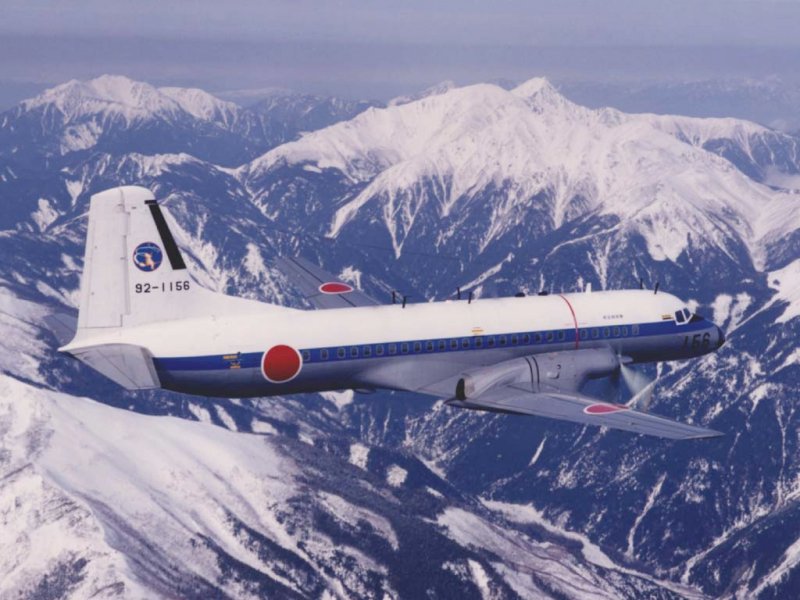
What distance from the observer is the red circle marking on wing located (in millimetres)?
54250

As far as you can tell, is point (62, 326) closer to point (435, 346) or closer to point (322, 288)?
point (322, 288)

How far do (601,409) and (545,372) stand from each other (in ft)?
22.1

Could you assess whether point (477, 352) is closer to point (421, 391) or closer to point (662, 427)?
point (421, 391)

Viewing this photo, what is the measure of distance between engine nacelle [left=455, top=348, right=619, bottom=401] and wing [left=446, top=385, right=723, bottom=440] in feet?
2.34

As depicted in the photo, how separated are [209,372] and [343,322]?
8630 mm

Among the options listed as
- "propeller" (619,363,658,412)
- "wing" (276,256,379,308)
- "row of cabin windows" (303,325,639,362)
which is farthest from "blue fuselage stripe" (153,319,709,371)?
"wing" (276,256,379,308)

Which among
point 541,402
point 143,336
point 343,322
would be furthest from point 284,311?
point 541,402

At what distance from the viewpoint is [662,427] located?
5041 cm

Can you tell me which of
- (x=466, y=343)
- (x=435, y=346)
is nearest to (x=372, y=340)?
(x=435, y=346)

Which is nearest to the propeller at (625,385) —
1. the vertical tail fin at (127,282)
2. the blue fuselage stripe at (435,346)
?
the blue fuselage stripe at (435,346)

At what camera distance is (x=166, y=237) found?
2202 inches

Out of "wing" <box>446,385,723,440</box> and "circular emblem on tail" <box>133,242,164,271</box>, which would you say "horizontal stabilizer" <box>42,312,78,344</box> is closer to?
"circular emblem on tail" <box>133,242,164,271</box>

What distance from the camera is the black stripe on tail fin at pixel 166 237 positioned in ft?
180

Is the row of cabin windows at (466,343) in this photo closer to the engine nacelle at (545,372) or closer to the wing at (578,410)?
the engine nacelle at (545,372)
